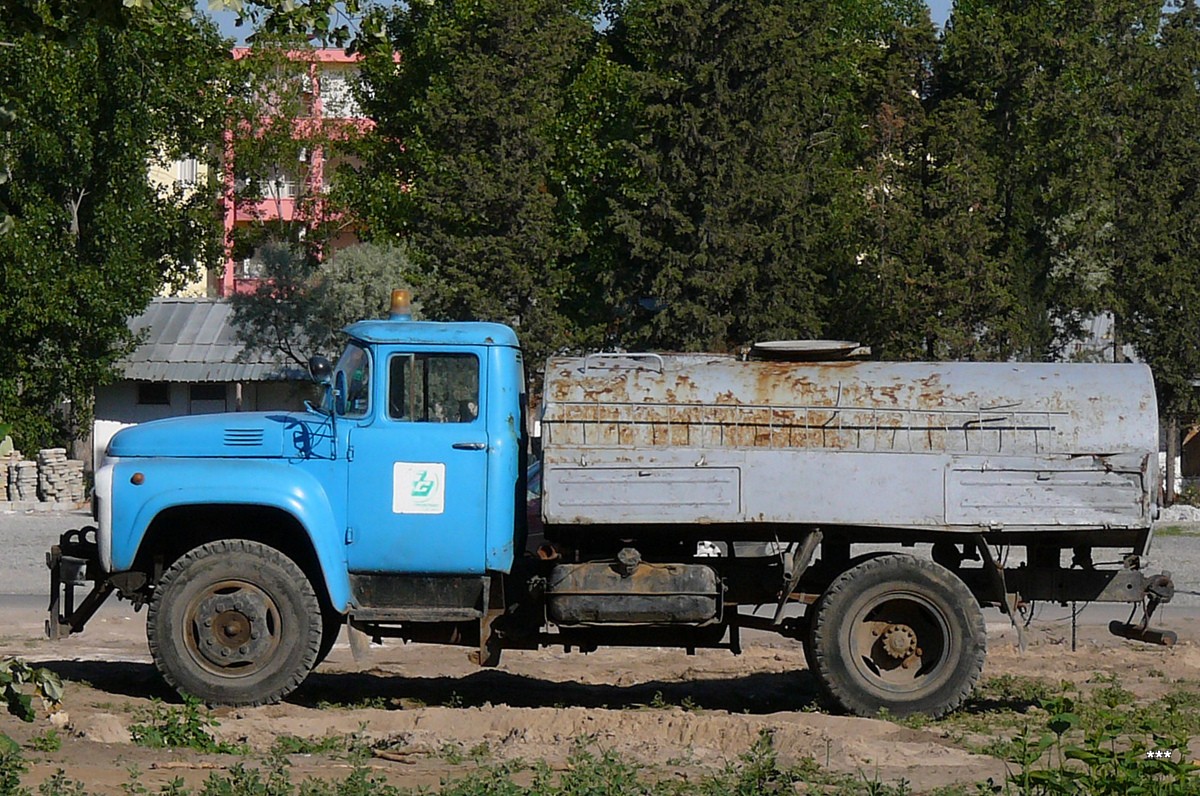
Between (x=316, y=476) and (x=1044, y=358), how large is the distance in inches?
949

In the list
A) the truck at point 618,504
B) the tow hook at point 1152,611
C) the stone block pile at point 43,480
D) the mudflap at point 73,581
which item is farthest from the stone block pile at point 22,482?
the tow hook at point 1152,611

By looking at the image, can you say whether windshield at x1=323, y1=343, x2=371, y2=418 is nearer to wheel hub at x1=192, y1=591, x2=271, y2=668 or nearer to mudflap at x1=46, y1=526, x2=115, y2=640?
wheel hub at x1=192, y1=591, x2=271, y2=668

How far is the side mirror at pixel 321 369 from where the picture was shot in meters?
9.51

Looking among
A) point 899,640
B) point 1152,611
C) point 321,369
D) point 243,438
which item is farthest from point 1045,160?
point 243,438

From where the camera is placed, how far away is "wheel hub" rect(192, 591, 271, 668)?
9.45 meters

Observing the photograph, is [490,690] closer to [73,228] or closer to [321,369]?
[321,369]

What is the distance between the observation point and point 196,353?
37750 mm

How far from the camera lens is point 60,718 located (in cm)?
894

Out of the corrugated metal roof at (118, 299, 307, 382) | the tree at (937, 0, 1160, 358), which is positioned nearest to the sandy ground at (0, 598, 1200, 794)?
the tree at (937, 0, 1160, 358)

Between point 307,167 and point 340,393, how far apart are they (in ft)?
137

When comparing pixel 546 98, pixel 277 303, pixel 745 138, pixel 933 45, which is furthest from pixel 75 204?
pixel 933 45

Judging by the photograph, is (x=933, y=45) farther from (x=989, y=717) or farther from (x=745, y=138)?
(x=989, y=717)

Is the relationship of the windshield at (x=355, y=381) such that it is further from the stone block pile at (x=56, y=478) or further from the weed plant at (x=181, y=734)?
the stone block pile at (x=56, y=478)

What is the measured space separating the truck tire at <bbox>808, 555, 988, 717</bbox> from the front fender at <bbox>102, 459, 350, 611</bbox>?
3.03 meters
